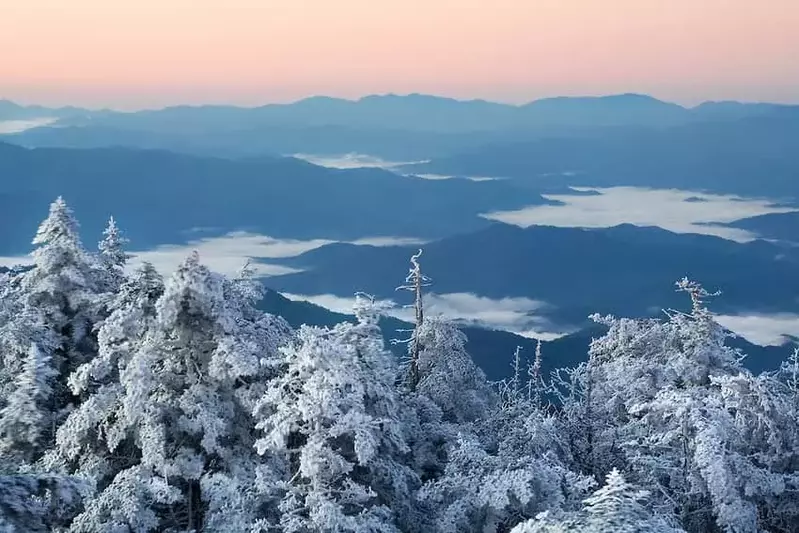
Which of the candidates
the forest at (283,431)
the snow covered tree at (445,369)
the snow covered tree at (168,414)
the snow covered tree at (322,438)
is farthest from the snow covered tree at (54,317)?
the snow covered tree at (445,369)

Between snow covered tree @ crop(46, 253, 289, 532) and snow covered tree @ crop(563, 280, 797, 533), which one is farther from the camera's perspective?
snow covered tree @ crop(563, 280, 797, 533)

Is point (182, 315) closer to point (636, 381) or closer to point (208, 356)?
point (208, 356)

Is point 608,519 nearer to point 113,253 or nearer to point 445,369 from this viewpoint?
point 445,369

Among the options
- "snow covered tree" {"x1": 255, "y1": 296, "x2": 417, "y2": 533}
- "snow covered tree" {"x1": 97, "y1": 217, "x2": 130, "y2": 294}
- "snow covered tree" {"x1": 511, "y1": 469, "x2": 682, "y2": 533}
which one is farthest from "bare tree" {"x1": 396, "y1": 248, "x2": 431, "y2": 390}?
"snow covered tree" {"x1": 511, "y1": 469, "x2": 682, "y2": 533}

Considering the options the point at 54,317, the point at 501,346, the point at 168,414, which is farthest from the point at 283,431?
the point at 501,346

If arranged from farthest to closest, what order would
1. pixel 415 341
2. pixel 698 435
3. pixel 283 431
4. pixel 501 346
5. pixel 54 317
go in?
pixel 501 346
pixel 415 341
pixel 54 317
pixel 698 435
pixel 283 431

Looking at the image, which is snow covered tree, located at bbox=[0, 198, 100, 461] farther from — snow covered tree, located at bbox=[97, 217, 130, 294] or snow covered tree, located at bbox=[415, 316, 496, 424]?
snow covered tree, located at bbox=[415, 316, 496, 424]

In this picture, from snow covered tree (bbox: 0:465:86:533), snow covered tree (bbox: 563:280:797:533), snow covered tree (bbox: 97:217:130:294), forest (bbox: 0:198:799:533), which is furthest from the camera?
snow covered tree (bbox: 97:217:130:294)
